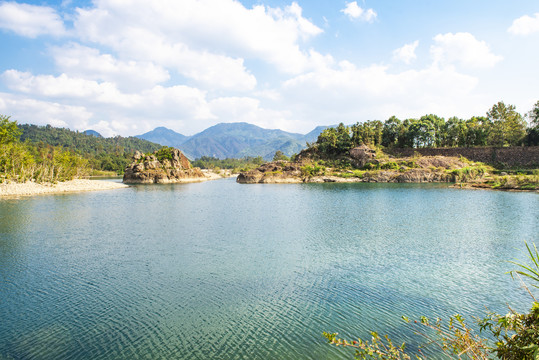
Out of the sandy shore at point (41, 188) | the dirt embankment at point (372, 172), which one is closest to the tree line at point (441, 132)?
the dirt embankment at point (372, 172)

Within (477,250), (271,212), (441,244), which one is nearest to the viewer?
(477,250)

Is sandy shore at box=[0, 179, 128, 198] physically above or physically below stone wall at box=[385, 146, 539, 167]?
below

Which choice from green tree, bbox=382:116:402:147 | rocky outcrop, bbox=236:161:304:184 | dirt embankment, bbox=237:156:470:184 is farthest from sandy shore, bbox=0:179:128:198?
green tree, bbox=382:116:402:147

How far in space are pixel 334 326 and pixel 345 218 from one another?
2204 cm

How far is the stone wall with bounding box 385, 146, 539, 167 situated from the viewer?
3137 inches

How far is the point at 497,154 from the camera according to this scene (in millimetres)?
84938

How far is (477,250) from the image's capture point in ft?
67.5

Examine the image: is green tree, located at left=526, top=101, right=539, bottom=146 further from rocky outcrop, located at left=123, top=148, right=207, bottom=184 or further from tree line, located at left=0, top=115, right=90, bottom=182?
tree line, located at left=0, top=115, right=90, bottom=182

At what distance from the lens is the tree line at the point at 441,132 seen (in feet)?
280

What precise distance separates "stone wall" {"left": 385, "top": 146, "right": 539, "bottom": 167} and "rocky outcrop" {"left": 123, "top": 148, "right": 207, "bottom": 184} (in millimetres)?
80344

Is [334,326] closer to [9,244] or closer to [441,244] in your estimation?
[441,244]

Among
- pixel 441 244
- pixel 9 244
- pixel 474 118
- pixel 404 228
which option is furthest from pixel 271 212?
pixel 474 118

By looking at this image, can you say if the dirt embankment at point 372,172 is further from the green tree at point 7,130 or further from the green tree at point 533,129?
the green tree at point 7,130

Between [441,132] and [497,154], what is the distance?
17.8 metres
